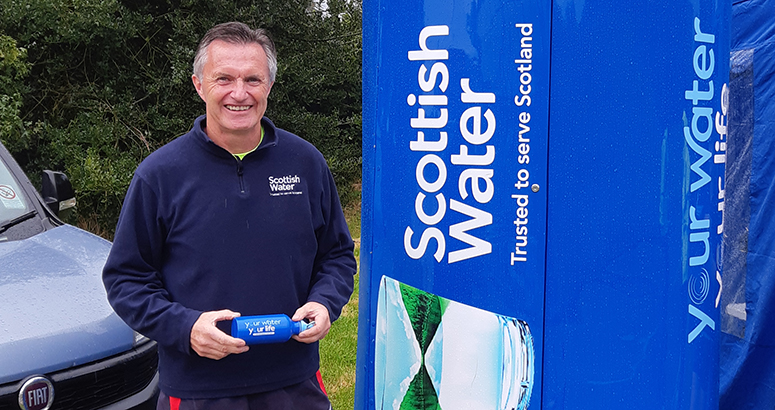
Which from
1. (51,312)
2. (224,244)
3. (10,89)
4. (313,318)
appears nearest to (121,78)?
(10,89)

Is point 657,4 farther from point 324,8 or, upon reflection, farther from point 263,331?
point 324,8

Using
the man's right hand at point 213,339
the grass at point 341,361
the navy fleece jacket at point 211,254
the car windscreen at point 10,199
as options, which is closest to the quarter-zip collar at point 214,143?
the navy fleece jacket at point 211,254

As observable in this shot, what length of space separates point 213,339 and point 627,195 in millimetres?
1284

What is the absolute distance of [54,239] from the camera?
12.4ft

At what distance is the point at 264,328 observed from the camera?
Answer: 81.2 inches

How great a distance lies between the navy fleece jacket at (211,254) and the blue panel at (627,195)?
76cm

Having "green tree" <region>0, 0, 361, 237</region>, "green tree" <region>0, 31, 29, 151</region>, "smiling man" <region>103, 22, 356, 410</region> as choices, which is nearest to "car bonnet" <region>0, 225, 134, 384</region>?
"smiling man" <region>103, 22, 356, 410</region>

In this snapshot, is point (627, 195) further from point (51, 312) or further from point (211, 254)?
point (51, 312)

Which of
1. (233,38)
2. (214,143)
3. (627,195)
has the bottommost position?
(627,195)

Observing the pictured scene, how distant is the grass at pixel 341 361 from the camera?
4984mm

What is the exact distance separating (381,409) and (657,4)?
62.7 inches

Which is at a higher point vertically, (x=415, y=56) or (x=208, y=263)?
(x=415, y=56)

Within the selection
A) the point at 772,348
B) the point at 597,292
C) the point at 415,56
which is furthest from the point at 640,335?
the point at 772,348

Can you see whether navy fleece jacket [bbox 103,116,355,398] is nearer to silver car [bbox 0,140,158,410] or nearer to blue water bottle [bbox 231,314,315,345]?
blue water bottle [bbox 231,314,315,345]
